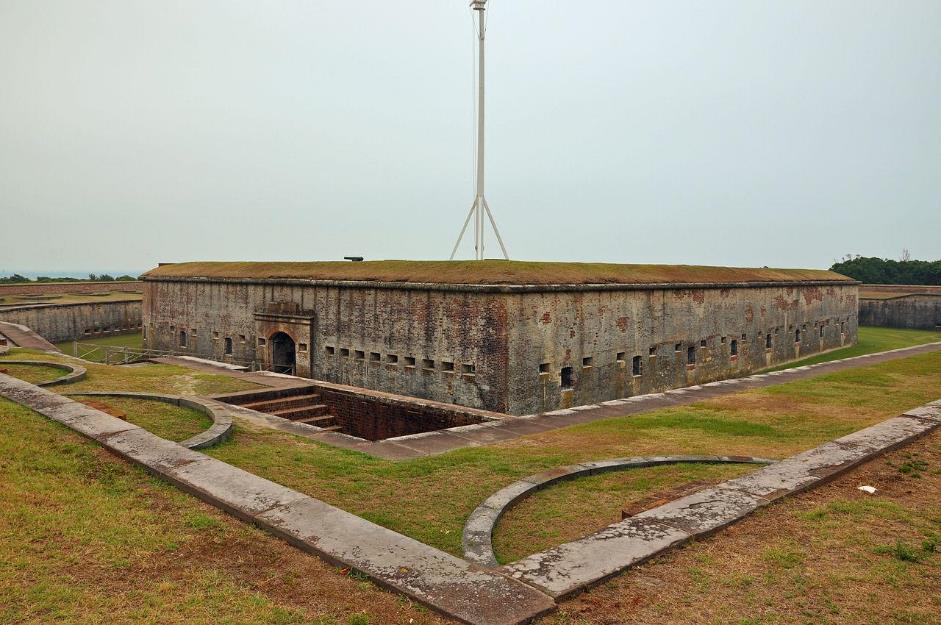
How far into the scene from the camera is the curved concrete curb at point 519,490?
5.34 metres

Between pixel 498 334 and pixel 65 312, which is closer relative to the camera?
pixel 498 334

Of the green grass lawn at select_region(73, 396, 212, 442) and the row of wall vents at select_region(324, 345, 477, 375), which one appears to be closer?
the green grass lawn at select_region(73, 396, 212, 442)

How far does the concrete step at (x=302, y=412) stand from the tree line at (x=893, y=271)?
172 feet

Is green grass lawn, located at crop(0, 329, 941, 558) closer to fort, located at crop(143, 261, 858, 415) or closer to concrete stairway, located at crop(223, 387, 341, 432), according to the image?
concrete stairway, located at crop(223, 387, 341, 432)

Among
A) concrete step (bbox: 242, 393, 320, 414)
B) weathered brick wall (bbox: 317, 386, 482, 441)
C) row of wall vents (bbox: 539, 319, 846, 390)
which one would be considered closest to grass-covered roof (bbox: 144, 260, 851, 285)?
row of wall vents (bbox: 539, 319, 846, 390)

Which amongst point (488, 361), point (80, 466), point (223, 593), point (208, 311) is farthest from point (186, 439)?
point (208, 311)

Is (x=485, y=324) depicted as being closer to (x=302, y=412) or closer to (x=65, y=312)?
(x=302, y=412)

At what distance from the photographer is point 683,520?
5172mm

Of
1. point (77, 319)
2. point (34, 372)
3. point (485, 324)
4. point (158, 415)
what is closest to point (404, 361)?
point (485, 324)

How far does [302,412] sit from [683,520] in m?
11.7

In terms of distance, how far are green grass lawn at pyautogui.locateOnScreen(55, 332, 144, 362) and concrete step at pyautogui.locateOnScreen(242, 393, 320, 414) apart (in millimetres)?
16889

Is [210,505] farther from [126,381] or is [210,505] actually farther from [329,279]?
[329,279]

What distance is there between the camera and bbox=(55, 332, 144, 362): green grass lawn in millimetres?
29094

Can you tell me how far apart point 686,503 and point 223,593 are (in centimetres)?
376
